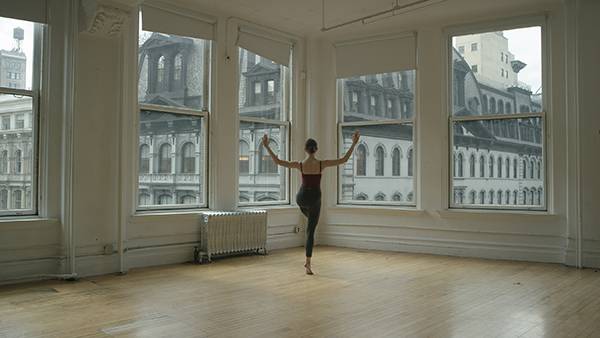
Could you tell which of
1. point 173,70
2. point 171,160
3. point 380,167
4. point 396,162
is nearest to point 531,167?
point 396,162

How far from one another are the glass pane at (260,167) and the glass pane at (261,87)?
0.21 m

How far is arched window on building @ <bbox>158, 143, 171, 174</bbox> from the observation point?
20.7 ft

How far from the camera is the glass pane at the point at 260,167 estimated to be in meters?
7.24

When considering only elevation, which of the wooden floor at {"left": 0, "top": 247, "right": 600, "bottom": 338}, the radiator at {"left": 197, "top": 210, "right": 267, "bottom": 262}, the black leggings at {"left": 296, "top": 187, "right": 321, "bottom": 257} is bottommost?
the wooden floor at {"left": 0, "top": 247, "right": 600, "bottom": 338}

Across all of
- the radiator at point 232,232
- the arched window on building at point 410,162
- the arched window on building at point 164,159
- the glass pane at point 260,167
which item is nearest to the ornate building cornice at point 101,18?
the arched window on building at point 164,159

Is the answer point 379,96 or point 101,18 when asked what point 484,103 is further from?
point 101,18

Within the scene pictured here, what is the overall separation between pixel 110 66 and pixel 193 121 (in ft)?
4.37

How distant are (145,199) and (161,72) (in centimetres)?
159

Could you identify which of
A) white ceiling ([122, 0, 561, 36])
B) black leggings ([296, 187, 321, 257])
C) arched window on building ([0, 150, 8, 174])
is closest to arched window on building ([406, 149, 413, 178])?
white ceiling ([122, 0, 561, 36])

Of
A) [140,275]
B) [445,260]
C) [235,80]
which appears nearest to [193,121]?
[235,80]

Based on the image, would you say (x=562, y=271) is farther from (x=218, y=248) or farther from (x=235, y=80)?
(x=235, y=80)

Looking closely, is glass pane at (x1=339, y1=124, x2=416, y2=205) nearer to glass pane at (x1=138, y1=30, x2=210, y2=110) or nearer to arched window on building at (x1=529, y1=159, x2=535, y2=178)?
arched window on building at (x1=529, y1=159, x2=535, y2=178)

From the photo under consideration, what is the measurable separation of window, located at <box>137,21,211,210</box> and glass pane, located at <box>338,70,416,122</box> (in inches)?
90.3

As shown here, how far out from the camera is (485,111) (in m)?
6.92
